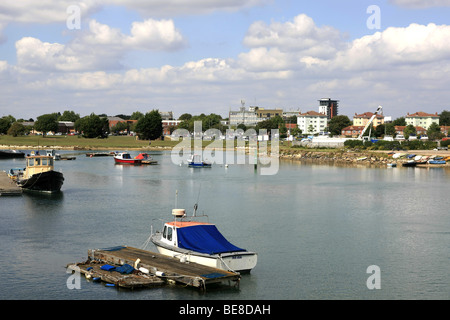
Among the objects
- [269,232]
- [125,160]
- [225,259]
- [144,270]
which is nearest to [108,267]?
[144,270]

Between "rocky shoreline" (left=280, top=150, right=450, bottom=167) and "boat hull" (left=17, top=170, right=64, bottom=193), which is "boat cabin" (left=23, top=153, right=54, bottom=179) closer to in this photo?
"boat hull" (left=17, top=170, right=64, bottom=193)

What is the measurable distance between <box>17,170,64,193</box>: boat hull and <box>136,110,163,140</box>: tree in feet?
436

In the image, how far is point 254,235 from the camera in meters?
36.3

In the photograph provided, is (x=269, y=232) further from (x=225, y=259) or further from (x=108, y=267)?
(x=108, y=267)

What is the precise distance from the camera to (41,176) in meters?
57.6

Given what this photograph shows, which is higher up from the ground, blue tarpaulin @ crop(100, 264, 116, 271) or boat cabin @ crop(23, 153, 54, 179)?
boat cabin @ crop(23, 153, 54, 179)

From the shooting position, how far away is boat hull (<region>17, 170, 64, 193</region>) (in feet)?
189

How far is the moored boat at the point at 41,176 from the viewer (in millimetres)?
57812

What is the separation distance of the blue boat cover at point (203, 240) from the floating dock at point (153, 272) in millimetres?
1085

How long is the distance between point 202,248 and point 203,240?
0.68 meters

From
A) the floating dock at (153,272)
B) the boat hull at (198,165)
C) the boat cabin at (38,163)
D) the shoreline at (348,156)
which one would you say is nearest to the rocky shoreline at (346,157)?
the shoreline at (348,156)

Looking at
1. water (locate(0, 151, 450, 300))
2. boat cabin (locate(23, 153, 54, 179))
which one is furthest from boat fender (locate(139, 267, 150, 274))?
boat cabin (locate(23, 153, 54, 179))

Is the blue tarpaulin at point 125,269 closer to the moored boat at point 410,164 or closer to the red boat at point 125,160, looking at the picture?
the red boat at point 125,160
